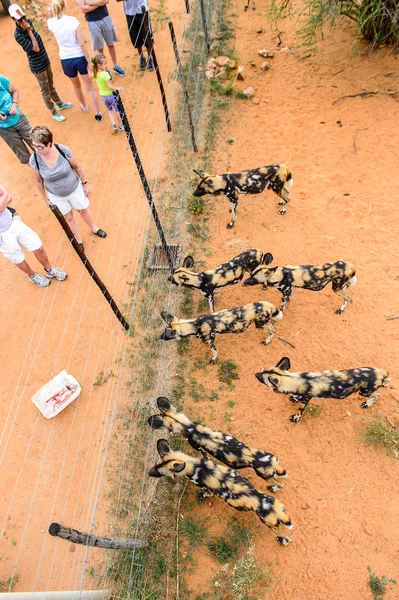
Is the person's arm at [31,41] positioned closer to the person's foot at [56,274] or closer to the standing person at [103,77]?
the standing person at [103,77]

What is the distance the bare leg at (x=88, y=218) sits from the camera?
7960 mm

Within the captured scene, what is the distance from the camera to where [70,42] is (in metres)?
9.30

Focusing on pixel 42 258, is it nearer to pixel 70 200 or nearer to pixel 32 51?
pixel 70 200

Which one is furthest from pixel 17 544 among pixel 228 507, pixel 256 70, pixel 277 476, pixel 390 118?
pixel 256 70

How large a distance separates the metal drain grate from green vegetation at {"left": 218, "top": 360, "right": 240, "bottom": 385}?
86.2 inches

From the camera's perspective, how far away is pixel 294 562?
17.4 feet

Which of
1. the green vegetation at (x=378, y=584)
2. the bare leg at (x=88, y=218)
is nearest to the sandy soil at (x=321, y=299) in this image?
the green vegetation at (x=378, y=584)

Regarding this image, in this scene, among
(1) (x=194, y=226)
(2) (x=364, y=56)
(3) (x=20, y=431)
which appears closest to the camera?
(3) (x=20, y=431)

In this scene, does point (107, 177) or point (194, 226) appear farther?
point (107, 177)

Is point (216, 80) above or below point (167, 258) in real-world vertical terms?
above

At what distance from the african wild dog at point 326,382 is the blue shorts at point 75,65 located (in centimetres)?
826

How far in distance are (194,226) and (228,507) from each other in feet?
17.3

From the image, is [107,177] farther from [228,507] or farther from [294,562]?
[294,562]

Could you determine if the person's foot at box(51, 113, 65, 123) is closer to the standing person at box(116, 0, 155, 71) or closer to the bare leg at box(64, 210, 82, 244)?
the standing person at box(116, 0, 155, 71)
